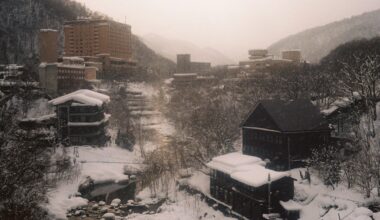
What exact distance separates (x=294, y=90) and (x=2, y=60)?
73.0 meters

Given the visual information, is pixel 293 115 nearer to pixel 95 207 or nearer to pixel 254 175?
pixel 254 175

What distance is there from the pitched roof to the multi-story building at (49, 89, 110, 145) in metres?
19.2

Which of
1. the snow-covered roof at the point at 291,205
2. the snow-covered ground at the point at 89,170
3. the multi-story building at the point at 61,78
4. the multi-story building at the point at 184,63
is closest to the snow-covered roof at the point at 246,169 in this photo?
the snow-covered roof at the point at 291,205

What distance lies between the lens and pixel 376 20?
11469 centimetres

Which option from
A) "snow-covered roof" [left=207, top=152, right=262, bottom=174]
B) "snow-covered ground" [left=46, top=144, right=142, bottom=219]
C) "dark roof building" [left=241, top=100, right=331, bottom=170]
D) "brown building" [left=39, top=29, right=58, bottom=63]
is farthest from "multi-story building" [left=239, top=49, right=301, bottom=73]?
"snow-covered roof" [left=207, top=152, right=262, bottom=174]

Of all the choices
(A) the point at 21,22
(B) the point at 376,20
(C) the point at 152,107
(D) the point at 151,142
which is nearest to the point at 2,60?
(A) the point at 21,22

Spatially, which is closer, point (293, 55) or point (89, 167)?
point (89, 167)

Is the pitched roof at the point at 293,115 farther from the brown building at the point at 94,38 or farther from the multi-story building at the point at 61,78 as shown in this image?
the brown building at the point at 94,38

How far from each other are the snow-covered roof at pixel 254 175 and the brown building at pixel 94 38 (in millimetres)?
63547

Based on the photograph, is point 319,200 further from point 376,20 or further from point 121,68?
point 376,20

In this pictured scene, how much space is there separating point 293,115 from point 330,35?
338 feet

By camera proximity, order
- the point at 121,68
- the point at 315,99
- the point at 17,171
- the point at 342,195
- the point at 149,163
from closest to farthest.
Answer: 1. the point at 17,171
2. the point at 342,195
3. the point at 149,163
4. the point at 315,99
5. the point at 121,68

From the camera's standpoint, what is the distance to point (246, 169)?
2945 centimetres

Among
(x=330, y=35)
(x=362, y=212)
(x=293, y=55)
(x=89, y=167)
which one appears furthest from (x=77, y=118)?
(x=330, y=35)
